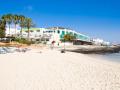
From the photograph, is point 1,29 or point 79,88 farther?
point 1,29

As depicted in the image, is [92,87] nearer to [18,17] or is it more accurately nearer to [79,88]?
[79,88]

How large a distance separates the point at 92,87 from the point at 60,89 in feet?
4.77

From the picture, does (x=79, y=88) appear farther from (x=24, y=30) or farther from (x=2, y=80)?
(x=24, y=30)

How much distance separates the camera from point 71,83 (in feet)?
31.1

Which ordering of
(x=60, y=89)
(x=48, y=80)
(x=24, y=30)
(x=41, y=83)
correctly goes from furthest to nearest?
(x=24, y=30), (x=48, y=80), (x=41, y=83), (x=60, y=89)

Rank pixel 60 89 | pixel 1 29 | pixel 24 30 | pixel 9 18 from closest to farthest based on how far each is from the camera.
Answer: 1. pixel 60 89
2. pixel 1 29
3. pixel 9 18
4. pixel 24 30

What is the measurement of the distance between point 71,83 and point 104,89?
5.35ft

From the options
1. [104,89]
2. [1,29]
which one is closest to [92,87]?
[104,89]

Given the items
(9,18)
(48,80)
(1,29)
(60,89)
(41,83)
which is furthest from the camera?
(9,18)

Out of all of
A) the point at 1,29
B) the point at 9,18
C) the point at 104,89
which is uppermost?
the point at 9,18

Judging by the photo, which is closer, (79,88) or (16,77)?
(79,88)

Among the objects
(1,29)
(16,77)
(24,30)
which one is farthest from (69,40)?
(16,77)

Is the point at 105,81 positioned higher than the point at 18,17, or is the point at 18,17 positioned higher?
the point at 18,17

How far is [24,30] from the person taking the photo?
9931 cm
